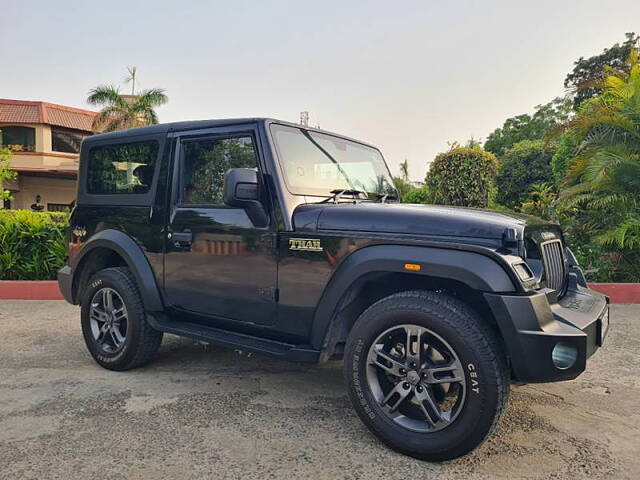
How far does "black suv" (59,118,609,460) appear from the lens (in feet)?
8.04

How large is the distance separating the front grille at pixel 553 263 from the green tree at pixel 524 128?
136 ft

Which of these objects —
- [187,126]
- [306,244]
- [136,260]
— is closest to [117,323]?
[136,260]

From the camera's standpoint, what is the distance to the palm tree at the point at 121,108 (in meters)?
23.0

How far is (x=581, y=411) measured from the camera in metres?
3.26

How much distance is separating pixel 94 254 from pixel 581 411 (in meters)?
3.92

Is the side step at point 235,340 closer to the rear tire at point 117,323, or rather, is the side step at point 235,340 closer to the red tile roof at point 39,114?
the rear tire at point 117,323

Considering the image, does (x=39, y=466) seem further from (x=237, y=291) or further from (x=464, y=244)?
(x=464, y=244)

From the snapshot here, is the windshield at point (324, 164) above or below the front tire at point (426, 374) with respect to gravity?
above

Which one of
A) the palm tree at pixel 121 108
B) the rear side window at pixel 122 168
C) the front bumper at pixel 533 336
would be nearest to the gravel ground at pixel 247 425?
the front bumper at pixel 533 336

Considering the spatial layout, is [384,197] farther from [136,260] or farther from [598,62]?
[598,62]

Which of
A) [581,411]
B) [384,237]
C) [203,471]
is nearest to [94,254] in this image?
[203,471]

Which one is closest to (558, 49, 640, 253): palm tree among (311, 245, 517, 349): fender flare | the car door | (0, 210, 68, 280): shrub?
(311, 245, 517, 349): fender flare

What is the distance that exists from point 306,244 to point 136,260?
5.12 feet

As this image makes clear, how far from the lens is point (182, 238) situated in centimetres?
354
